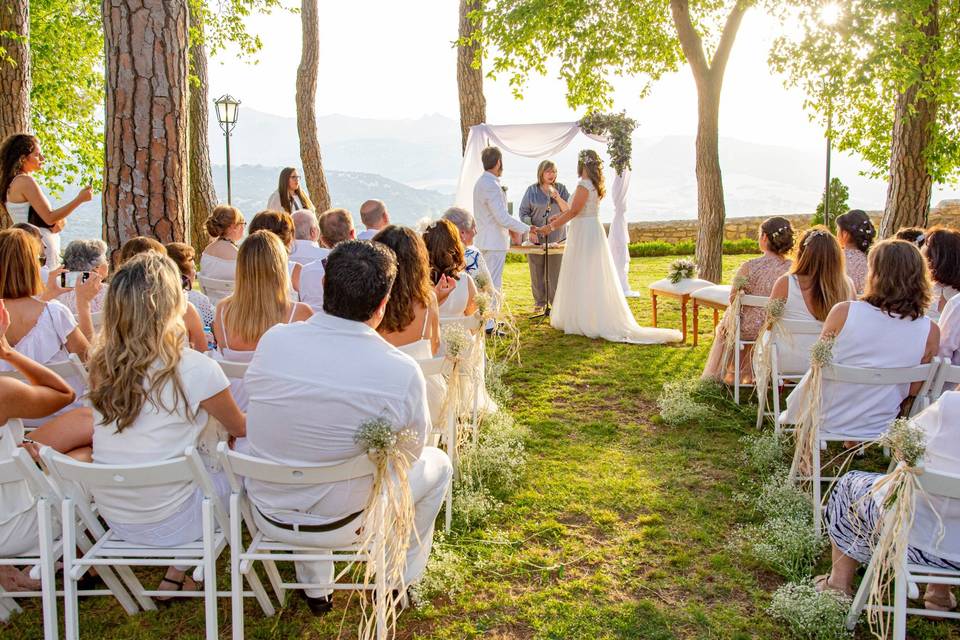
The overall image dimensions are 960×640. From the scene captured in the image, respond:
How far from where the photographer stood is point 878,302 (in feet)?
12.7

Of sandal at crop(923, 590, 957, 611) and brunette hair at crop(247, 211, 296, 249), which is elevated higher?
brunette hair at crop(247, 211, 296, 249)

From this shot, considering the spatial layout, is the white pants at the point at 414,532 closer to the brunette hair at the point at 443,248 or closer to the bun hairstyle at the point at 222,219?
the brunette hair at the point at 443,248

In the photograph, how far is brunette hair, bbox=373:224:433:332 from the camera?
374 cm

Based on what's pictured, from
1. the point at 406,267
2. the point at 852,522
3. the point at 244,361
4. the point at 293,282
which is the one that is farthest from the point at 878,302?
the point at 293,282

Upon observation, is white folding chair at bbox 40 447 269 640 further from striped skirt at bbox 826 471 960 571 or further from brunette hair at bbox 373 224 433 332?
striped skirt at bbox 826 471 960 571

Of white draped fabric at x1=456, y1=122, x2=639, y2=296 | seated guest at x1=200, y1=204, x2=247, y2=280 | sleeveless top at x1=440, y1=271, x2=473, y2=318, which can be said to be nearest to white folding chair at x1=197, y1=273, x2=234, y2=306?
seated guest at x1=200, y1=204, x2=247, y2=280

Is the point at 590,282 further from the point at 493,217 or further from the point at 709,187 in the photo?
the point at 709,187

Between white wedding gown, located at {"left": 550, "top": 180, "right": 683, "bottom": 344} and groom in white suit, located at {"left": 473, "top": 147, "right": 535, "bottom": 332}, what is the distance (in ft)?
2.28

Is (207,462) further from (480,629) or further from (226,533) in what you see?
(480,629)

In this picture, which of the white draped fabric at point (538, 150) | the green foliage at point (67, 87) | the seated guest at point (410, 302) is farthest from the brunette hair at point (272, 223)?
the green foliage at point (67, 87)

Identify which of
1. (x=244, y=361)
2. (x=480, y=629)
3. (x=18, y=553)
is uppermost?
(x=244, y=361)

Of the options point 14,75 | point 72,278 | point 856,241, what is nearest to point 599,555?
point 856,241

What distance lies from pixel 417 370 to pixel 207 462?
1.10 m

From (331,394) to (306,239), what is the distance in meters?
3.79
